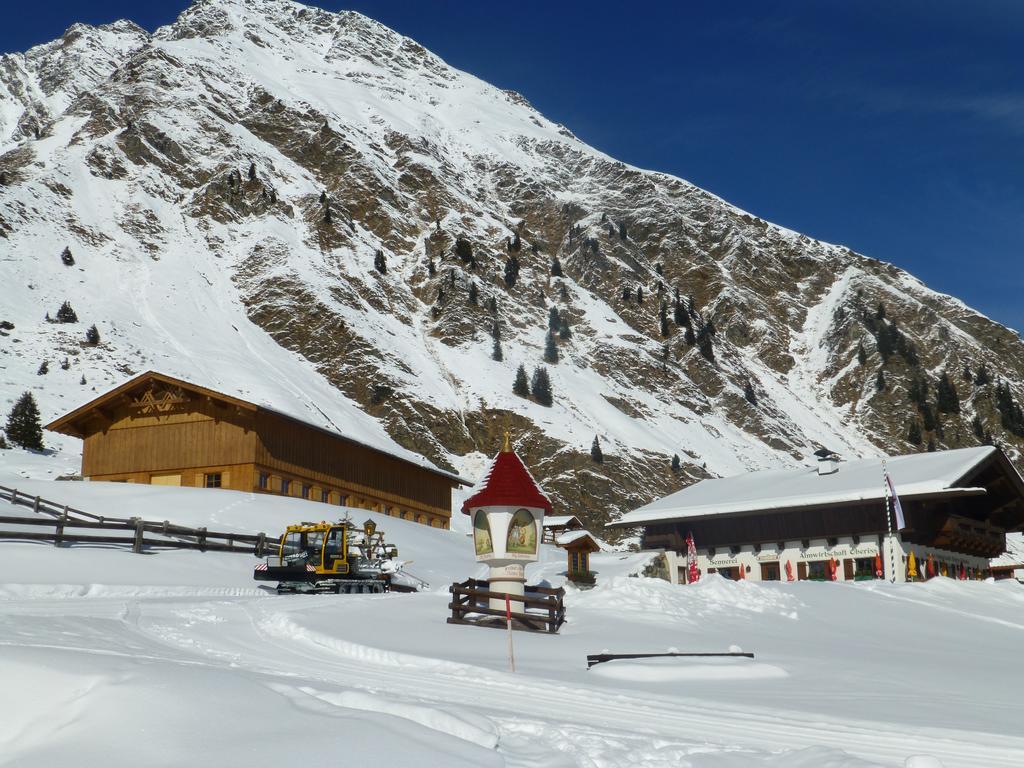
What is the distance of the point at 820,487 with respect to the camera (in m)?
45.0

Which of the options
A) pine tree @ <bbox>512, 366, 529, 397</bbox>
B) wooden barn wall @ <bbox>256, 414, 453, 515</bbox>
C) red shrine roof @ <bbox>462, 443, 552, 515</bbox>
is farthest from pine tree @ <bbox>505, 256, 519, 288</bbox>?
red shrine roof @ <bbox>462, 443, 552, 515</bbox>

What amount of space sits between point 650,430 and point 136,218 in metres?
67.8

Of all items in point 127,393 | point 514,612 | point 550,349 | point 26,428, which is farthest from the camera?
point 550,349

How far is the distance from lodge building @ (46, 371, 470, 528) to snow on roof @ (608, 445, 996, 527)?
15765 millimetres

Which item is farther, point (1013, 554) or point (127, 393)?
point (1013, 554)

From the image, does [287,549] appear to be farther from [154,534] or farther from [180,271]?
[180,271]

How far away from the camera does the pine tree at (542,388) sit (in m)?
110

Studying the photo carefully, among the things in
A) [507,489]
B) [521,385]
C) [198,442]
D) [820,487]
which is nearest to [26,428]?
[198,442]

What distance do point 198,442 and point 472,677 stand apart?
3663cm

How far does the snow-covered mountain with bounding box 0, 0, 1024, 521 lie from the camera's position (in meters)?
97.6

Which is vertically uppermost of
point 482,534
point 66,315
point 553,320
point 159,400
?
point 553,320

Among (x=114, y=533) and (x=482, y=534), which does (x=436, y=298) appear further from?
(x=482, y=534)

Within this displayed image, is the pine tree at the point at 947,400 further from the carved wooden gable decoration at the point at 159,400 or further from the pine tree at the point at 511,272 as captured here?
the carved wooden gable decoration at the point at 159,400

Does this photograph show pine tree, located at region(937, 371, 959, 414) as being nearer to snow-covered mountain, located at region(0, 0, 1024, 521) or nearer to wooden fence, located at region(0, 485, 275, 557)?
snow-covered mountain, located at region(0, 0, 1024, 521)
